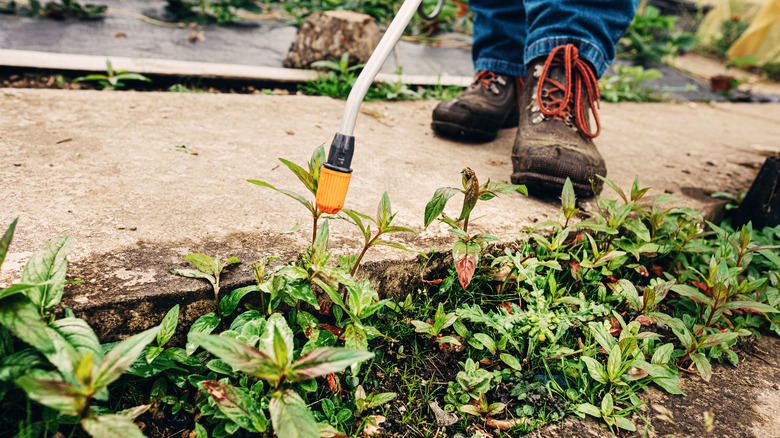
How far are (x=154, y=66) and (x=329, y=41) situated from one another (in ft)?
3.24

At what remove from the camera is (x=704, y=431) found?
938mm

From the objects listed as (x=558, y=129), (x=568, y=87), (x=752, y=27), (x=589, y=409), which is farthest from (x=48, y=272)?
(x=752, y=27)

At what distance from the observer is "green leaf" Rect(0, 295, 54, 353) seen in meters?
0.67

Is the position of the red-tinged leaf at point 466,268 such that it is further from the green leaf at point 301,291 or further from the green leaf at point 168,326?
the green leaf at point 168,326

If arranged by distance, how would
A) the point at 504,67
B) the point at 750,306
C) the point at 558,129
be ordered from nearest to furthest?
the point at 750,306, the point at 558,129, the point at 504,67

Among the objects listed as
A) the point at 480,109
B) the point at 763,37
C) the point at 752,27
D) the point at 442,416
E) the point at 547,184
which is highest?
the point at 752,27

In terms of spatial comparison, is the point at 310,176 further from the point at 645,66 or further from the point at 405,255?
the point at 645,66

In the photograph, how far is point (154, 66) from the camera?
230 cm

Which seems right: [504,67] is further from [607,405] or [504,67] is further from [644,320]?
[607,405]

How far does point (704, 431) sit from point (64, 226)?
1407 millimetres

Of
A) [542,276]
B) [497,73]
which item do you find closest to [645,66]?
[497,73]

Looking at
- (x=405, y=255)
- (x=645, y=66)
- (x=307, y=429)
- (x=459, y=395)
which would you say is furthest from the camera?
(x=645, y=66)

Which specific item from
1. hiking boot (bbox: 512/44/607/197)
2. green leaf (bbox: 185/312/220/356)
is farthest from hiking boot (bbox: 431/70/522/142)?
green leaf (bbox: 185/312/220/356)

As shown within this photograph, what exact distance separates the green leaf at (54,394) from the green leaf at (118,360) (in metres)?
0.03
